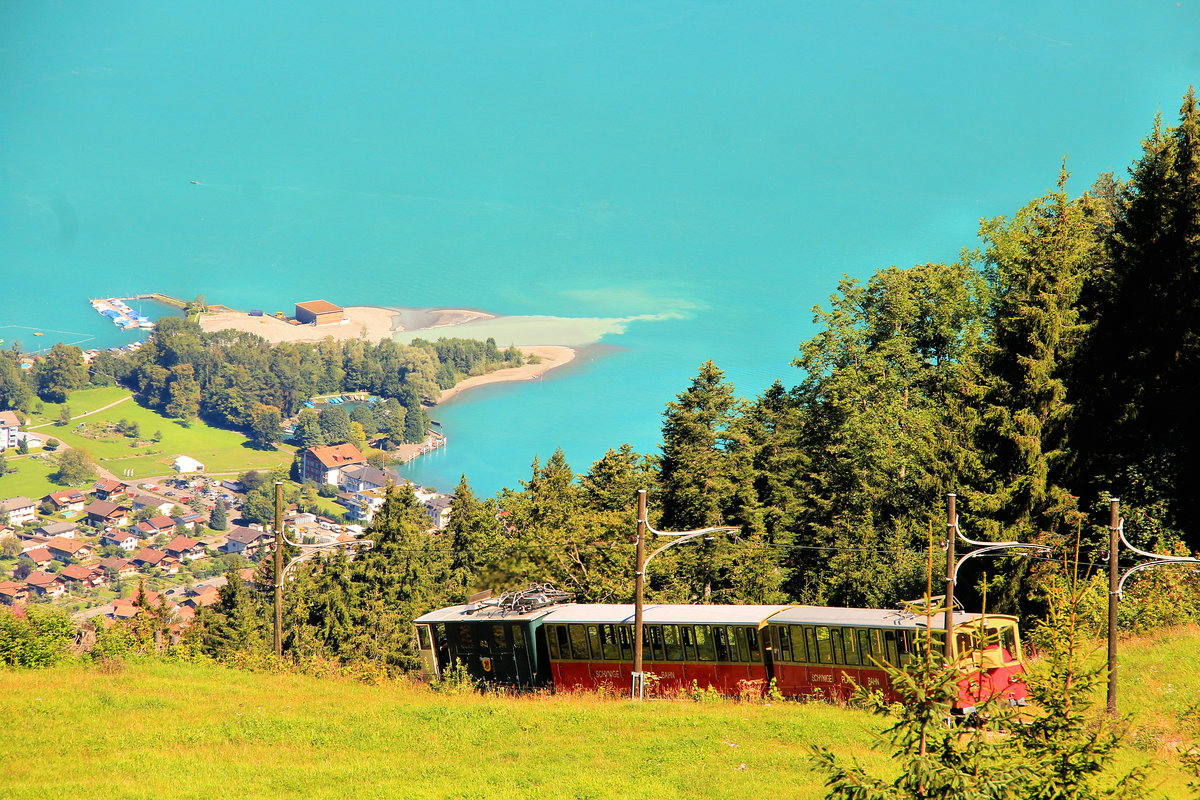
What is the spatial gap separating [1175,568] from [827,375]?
79.0 ft

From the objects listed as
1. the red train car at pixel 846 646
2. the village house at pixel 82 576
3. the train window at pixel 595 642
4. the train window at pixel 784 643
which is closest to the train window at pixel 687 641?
the red train car at pixel 846 646

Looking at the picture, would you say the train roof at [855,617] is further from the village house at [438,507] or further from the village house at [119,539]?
the village house at [119,539]

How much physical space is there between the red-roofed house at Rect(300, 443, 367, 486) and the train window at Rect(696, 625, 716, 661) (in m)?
160

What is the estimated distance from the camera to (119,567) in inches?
5797

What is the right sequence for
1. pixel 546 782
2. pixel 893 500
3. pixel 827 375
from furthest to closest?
pixel 827 375 < pixel 893 500 < pixel 546 782

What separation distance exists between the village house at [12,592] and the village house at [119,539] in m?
17.3

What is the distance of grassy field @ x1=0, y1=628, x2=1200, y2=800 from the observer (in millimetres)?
18406

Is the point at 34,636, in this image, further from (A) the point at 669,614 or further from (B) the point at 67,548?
(B) the point at 67,548

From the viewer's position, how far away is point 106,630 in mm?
29812

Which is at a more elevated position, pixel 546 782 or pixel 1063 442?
pixel 1063 442

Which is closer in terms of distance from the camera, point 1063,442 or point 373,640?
point 1063,442

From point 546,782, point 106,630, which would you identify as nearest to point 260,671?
point 106,630

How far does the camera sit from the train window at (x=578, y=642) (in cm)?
2953

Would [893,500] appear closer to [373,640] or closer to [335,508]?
[373,640]
